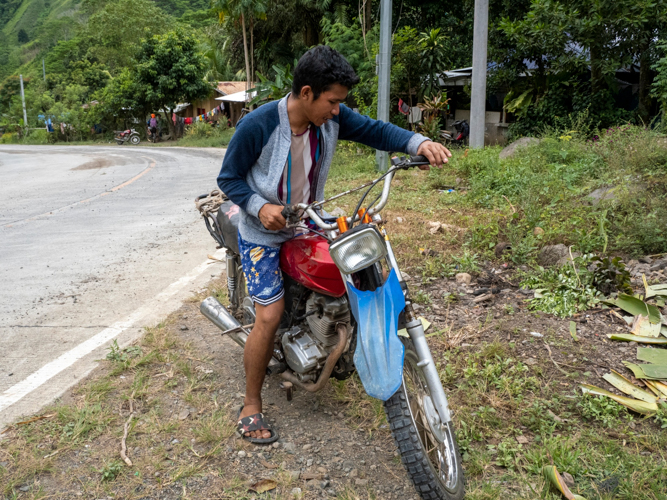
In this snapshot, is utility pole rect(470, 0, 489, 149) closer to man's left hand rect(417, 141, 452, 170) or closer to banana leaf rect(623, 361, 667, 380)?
banana leaf rect(623, 361, 667, 380)

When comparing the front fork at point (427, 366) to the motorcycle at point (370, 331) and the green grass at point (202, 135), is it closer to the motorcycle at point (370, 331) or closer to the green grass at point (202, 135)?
the motorcycle at point (370, 331)

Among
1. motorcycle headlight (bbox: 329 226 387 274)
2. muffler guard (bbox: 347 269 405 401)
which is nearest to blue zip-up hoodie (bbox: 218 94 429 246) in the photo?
motorcycle headlight (bbox: 329 226 387 274)

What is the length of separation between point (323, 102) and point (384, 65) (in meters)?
8.43

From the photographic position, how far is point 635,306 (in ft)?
12.9

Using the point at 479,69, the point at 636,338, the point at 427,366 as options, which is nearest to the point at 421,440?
the point at 427,366

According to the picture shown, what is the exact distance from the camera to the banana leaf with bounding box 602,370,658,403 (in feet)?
10.1

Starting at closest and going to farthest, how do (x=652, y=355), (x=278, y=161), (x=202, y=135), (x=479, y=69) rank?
(x=278, y=161) → (x=652, y=355) → (x=479, y=69) → (x=202, y=135)

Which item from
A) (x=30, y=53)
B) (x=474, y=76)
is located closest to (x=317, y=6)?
(x=474, y=76)

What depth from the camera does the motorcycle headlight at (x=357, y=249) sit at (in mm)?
2232

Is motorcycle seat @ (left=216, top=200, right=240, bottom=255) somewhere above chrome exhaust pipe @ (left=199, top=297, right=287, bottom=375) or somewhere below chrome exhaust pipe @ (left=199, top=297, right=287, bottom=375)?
above

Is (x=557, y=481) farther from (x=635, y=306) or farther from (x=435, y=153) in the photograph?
(x=635, y=306)

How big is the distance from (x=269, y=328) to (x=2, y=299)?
10.7 ft

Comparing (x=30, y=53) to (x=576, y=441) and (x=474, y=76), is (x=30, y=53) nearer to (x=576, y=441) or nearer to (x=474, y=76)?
(x=474, y=76)

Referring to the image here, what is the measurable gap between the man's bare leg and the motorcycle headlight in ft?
2.67
